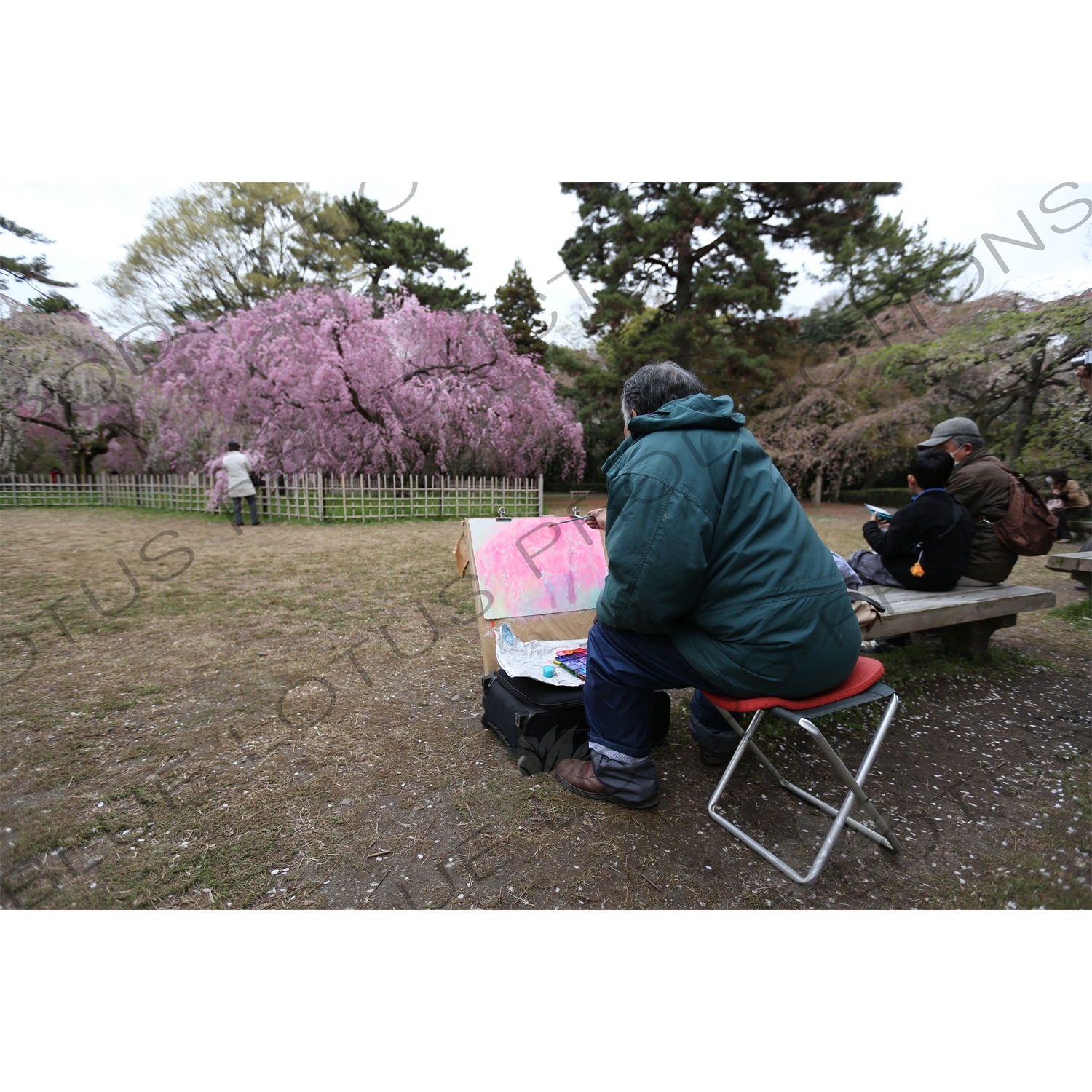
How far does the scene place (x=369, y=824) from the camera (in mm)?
1740

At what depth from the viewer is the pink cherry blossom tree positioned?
34.7 ft

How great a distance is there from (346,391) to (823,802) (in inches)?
425

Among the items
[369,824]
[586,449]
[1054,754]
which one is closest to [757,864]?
[369,824]

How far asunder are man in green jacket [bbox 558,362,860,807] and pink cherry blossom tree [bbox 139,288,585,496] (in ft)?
33.8

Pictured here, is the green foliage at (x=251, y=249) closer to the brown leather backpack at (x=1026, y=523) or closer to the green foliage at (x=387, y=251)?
the green foliage at (x=387, y=251)

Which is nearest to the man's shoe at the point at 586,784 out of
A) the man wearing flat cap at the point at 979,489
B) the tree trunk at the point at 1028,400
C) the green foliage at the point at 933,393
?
the man wearing flat cap at the point at 979,489

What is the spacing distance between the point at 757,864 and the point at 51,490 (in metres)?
12.4

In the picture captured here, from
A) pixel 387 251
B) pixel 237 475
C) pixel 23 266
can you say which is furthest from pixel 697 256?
pixel 23 266

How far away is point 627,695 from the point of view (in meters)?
1.71

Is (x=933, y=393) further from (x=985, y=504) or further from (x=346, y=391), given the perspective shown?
(x=346, y=391)

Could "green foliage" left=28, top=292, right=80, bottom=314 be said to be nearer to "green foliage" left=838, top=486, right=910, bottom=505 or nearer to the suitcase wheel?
the suitcase wheel

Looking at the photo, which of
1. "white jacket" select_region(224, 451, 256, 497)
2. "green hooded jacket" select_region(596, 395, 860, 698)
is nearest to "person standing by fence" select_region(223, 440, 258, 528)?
"white jacket" select_region(224, 451, 256, 497)

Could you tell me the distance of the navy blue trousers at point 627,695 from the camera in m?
1.62

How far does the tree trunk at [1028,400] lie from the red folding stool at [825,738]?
6.03 m
